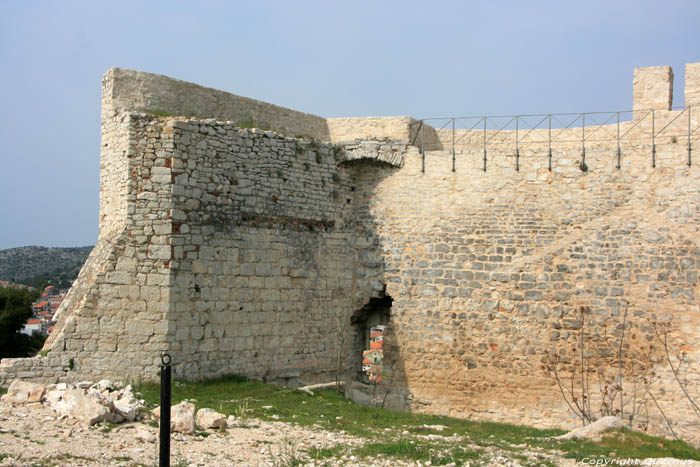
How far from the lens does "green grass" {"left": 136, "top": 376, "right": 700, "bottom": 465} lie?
26.1 ft

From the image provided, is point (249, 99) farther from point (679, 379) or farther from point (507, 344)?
point (679, 379)

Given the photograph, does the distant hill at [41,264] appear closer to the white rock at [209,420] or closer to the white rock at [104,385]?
the white rock at [104,385]

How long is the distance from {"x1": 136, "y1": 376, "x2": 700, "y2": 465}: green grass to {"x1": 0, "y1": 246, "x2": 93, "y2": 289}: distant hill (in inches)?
1430

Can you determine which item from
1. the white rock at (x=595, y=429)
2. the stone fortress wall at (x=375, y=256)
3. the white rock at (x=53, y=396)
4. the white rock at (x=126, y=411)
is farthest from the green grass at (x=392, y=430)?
the white rock at (x=53, y=396)

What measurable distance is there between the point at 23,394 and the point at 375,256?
687 centimetres

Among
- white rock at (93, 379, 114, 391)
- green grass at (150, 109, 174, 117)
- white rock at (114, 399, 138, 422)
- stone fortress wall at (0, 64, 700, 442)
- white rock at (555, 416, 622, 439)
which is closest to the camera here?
white rock at (114, 399, 138, 422)

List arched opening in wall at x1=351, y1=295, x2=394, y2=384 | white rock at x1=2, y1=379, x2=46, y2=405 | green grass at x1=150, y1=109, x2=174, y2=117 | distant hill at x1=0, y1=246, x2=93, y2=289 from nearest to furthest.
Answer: white rock at x1=2, y1=379, x2=46, y2=405, green grass at x1=150, y1=109, x2=174, y2=117, arched opening in wall at x1=351, y1=295, x2=394, y2=384, distant hill at x1=0, y1=246, x2=93, y2=289

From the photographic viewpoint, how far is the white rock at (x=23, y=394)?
8.62m

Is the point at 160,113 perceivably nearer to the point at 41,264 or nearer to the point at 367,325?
the point at 367,325

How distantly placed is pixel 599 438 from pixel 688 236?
13.5ft

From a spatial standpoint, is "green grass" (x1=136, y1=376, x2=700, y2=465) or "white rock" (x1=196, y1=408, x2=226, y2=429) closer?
"green grass" (x1=136, y1=376, x2=700, y2=465)

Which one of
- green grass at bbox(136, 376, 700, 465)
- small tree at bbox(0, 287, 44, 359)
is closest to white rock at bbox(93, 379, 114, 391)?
green grass at bbox(136, 376, 700, 465)

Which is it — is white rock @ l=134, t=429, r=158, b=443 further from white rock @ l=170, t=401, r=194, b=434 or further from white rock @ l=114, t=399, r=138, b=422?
white rock @ l=114, t=399, r=138, b=422

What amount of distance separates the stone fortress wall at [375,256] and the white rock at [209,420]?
91.8 inches
